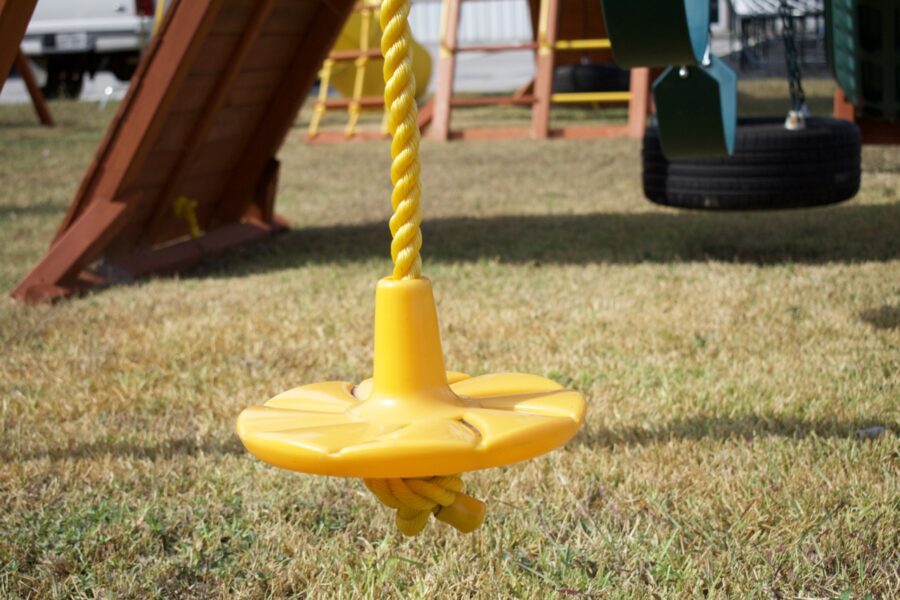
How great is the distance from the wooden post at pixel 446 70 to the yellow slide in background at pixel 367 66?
227cm

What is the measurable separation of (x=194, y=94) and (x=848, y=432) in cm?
300

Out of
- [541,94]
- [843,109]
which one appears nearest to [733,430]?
[843,109]

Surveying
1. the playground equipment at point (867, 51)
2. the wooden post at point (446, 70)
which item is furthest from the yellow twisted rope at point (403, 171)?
the wooden post at point (446, 70)

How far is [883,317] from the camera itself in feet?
11.4

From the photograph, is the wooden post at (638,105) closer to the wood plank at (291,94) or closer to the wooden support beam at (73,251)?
the wood plank at (291,94)

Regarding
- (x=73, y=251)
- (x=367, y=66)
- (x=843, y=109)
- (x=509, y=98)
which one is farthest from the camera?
(x=367, y=66)

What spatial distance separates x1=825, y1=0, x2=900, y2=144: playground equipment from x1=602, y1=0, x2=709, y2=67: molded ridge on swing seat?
1888mm

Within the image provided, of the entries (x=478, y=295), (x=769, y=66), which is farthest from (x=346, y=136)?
(x=769, y=66)

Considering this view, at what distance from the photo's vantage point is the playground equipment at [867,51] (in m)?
4.16

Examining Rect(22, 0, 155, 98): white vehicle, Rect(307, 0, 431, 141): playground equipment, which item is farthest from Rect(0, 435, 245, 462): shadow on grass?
Rect(22, 0, 155, 98): white vehicle

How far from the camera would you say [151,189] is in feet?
15.3

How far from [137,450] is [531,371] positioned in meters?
1.09

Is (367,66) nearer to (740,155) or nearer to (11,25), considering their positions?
(740,155)

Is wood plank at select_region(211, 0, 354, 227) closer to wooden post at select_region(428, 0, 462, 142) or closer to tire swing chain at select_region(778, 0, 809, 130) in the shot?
tire swing chain at select_region(778, 0, 809, 130)
